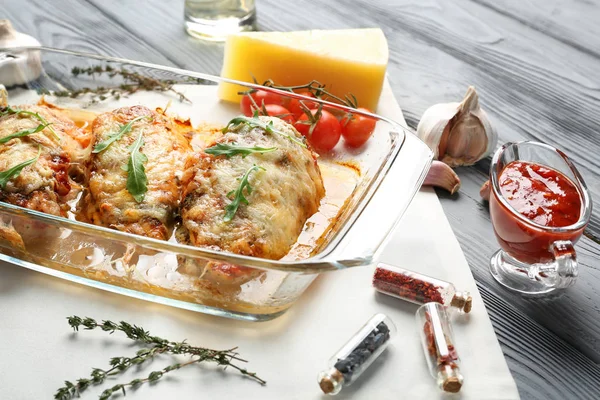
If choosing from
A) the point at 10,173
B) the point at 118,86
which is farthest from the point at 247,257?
the point at 118,86

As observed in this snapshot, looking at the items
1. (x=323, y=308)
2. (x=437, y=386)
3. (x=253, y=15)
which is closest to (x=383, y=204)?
(x=323, y=308)

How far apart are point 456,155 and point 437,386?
1.52 meters

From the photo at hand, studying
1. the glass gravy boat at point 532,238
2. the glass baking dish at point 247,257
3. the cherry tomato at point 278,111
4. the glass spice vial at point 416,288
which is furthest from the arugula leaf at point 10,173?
the glass gravy boat at point 532,238

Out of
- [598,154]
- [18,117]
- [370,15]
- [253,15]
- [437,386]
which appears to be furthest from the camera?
[370,15]

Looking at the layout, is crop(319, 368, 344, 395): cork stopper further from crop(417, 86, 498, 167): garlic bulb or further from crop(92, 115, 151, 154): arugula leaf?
crop(417, 86, 498, 167): garlic bulb

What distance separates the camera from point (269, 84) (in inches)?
152

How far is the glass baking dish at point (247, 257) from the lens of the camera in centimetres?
251

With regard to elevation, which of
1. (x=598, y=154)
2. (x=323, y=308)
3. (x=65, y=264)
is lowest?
(x=65, y=264)

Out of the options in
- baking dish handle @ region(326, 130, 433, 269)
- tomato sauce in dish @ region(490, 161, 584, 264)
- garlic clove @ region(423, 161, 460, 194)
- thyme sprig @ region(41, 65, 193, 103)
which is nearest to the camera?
baking dish handle @ region(326, 130, 433, 269)

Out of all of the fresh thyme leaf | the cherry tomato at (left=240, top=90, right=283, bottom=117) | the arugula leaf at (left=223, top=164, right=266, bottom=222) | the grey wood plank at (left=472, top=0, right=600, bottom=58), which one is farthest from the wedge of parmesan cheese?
the grey wood plank at (left=472, top=0, right=600, bottom=58)

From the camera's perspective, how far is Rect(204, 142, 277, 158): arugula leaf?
291cm

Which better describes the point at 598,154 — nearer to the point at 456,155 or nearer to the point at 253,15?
the point at 456,155

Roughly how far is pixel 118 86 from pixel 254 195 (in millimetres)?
1486

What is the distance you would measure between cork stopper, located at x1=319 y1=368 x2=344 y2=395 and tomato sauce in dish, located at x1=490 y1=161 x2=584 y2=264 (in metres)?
1.01
